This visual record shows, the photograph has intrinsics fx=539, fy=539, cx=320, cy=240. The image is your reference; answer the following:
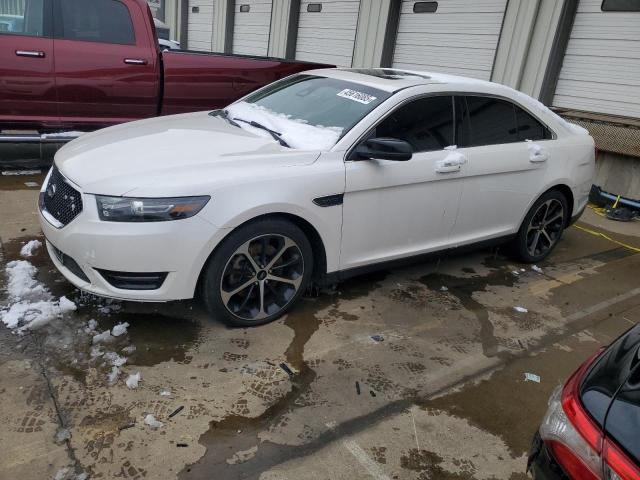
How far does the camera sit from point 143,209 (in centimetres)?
294

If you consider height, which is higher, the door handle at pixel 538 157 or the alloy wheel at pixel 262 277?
the door handle at pixel 538 157

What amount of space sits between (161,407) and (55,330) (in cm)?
97

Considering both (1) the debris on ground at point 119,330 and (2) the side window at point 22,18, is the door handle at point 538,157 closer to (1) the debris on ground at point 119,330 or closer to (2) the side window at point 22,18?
(1) the debris on ground at point 119,330

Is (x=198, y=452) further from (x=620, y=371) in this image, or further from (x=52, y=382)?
(x=620, y=371)

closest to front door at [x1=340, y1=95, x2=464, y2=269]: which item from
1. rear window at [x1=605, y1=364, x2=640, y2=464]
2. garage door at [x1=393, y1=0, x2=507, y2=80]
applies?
rear window at [x1=605, y1=364, x2=640, y2=464]

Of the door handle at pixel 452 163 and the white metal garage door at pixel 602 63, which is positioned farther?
the white metal garage door at pixel 602 63

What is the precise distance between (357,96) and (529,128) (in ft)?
5.59

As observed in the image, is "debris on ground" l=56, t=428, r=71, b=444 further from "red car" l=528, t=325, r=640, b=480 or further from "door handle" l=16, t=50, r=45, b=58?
"door handle" l=16, t=50, r=45, b=58

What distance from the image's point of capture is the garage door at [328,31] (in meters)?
11.8

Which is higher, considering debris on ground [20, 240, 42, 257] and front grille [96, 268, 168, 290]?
front grille [96, 268, 168, 290]

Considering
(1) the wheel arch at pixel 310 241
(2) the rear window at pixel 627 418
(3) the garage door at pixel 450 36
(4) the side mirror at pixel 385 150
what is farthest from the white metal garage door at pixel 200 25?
(2) the rear window at pixel 627 418

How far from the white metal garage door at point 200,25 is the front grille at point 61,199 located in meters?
15.7

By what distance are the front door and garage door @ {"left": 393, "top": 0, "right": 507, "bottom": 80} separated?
5.89 m

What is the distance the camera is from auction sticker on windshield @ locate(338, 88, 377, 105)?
12.5ft
